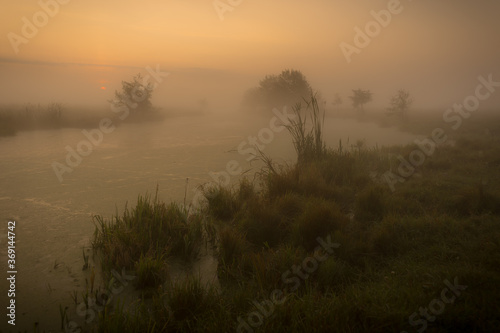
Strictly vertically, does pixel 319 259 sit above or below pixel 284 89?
below

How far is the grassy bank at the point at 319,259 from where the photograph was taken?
1.96 meters

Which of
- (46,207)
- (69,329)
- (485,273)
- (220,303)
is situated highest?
(46,207)

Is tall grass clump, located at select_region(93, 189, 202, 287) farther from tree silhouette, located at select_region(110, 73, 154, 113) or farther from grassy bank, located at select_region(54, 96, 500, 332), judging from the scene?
tree silhouette, located at select_region(110, 73, 154, 113)

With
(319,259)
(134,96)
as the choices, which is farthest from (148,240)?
(134,96)

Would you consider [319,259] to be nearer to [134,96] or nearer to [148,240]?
[148,240]

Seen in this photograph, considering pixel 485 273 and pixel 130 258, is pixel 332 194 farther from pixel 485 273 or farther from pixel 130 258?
pixel 130 258

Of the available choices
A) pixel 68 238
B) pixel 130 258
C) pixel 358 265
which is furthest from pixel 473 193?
pixel 68 238

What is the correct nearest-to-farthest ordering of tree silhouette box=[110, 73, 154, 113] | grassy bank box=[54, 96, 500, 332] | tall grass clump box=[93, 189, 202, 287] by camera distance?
1. grassy bank box=[54, 96, 500, 332]
2. tall grass clump box=[93, 189, 202, 287]
3. tree silhouette box=[110, 73, 154, 113]

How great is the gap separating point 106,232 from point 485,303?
11.8ft

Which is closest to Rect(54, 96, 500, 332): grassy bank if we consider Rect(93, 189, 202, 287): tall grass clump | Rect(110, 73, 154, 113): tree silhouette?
Rect(93, 189, 202, 287): tall grass clump

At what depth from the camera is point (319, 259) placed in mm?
2744

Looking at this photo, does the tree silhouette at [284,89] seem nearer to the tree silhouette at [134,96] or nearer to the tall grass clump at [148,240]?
the tree silhouette at [134,96]

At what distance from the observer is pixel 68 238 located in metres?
3.50

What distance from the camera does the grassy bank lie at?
1963mm
